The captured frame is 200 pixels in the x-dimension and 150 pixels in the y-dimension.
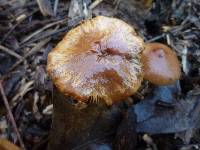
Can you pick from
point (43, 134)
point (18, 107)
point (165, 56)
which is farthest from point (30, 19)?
point (165, 56)

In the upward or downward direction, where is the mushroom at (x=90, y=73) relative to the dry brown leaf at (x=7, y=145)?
upward

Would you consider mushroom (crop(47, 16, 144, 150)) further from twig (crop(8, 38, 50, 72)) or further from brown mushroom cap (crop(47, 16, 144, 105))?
twig (crop(8, 38, 50, 72))

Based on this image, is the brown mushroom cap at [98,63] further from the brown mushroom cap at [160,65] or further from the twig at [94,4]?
the twig at [94,4]

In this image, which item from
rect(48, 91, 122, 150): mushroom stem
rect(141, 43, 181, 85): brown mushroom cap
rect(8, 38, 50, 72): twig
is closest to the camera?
rect(48, 91, 122, 150): mushroom stem

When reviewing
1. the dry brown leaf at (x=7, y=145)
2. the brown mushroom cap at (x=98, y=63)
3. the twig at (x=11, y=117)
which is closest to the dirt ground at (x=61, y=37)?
the twig at (x=11, y=117)

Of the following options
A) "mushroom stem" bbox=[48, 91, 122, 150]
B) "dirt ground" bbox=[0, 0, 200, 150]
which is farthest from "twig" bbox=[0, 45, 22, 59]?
"mushroom stem" bbox=[48, 91, 122, 150]

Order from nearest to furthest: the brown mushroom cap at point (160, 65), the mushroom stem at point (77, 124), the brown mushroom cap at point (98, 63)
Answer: the brown mushroom cap at point (98, 63) < the mushroom stem at point (77, 124) < the brown mushroom cap at point (160, 65)

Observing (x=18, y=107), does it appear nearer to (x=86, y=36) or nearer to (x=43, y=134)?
(x=43, y=134)
